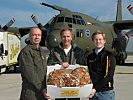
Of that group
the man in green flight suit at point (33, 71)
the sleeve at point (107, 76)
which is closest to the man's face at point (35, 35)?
the man in green flight suit at point (33, 71)

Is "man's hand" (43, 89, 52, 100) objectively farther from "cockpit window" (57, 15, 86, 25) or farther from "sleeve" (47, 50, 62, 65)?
"cockpit window" (57, 15, 86, 25)

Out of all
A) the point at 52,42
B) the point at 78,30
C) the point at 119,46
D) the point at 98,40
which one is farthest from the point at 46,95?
the point at 119,46

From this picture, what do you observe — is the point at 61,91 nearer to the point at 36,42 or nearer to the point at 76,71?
the point at 76,71

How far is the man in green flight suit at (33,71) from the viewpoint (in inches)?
159

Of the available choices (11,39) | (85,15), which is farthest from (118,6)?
(11,39)

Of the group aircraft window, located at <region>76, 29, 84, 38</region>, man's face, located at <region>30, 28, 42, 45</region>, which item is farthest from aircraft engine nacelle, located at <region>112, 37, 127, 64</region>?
man's face, located at <region>30, 28, 42, 45</region>

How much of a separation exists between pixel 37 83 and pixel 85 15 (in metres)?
16.6

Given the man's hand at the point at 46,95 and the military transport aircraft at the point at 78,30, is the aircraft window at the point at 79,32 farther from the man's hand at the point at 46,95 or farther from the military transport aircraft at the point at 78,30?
the man's hand at the point at 46,95

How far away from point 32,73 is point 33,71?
0.13 ft

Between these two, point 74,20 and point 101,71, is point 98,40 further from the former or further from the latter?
point 74,20

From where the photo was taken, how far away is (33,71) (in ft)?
13.3

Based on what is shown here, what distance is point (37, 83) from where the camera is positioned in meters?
4.04

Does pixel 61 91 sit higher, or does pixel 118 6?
pixel 118 6

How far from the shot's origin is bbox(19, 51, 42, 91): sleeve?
4023mm
